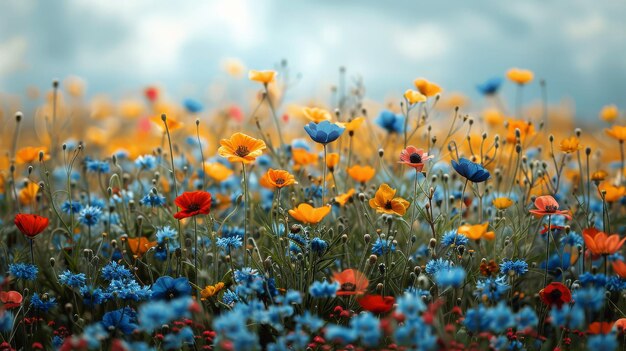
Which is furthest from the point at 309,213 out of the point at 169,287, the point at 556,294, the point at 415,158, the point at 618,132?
the point at 618,132

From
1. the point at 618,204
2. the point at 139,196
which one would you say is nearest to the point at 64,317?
the point at 139,196

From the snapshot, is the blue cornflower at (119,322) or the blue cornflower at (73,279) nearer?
the blue cornflower at (119,322)

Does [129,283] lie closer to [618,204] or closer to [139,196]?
[139,196]

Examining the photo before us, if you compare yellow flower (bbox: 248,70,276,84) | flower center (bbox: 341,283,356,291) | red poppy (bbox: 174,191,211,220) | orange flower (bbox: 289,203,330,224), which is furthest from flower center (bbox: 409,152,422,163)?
yellow flower (bbox: 248,70,276,84)

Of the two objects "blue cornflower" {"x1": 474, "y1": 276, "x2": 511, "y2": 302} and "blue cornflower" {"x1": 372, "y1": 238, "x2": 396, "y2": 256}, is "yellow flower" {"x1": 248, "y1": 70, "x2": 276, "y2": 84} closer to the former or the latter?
"blue cornflower" {"x1": 372, "y1": 238, "x2": 396, "y2": 256}

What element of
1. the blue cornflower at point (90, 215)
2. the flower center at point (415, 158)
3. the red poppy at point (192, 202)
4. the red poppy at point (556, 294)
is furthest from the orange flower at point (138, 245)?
the red poppy at point (556, 294)

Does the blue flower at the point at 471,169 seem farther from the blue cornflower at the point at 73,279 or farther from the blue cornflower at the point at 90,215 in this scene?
the blue cornflower at the point at 90,215
